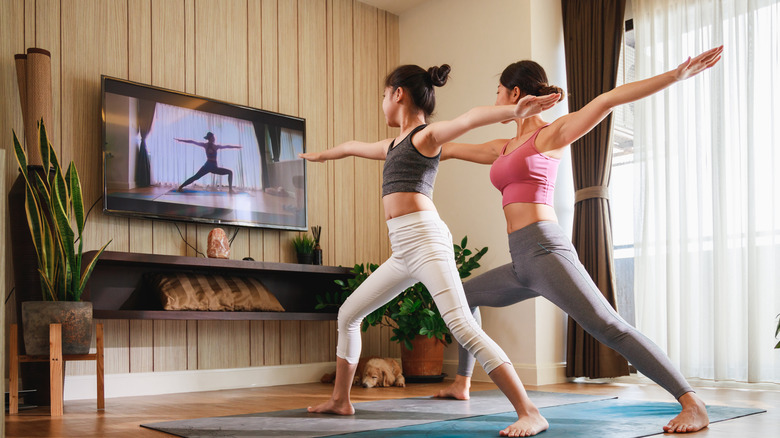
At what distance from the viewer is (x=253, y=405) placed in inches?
123

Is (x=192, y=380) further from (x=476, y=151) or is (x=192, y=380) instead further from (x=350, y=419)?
(x=476, y=151)

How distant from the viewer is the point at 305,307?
4449 millimetres

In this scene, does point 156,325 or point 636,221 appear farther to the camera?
point 636,221

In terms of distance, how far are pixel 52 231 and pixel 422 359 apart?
223cm

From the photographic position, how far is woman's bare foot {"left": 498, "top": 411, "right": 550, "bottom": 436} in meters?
2.09

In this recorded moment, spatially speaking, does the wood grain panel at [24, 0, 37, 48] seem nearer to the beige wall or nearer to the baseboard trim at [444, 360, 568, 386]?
the beige wall

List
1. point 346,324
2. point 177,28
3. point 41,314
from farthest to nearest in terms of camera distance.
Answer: point 177,28, point 41,314, point 346,324

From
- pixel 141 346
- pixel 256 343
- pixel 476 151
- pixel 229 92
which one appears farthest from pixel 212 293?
pixel 476 151

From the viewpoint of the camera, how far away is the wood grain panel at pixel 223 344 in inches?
158

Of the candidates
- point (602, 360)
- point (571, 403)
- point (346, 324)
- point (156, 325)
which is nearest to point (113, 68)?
point (156, 325)

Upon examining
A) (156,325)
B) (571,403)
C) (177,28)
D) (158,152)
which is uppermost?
(177,28)

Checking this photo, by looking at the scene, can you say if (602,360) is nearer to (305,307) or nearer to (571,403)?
(571,403)

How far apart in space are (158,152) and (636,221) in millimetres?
2713

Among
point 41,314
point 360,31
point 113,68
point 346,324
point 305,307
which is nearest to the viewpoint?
point 346,324
